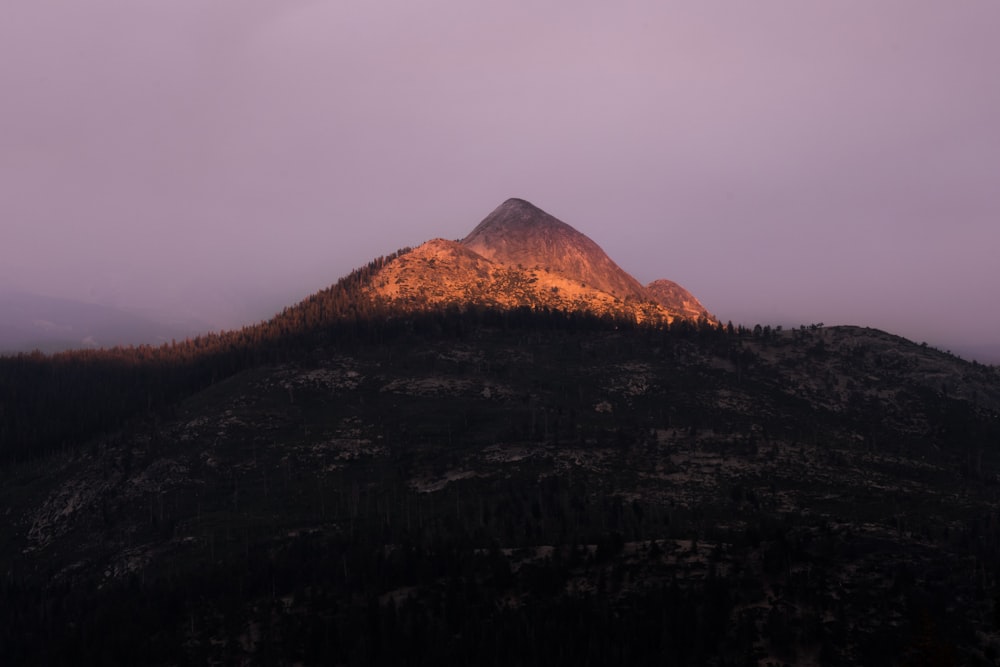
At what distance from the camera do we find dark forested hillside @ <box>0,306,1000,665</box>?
102 meters

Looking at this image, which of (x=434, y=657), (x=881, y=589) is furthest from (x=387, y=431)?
(x=881, y=589)

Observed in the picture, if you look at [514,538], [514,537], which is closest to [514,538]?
[514,538]

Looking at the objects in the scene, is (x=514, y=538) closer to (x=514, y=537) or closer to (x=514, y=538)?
(x=514, y=538)

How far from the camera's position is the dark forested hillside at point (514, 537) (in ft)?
334

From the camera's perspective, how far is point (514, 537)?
135 meters

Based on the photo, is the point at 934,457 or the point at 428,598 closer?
the point at 428,598

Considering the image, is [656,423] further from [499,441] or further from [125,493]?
[125,493]

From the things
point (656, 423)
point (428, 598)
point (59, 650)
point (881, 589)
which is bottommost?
point (59, 650)

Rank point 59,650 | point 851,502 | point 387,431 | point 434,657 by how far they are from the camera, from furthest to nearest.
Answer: point 387,431 < point 851,502 < point 59,650 < point 434,657

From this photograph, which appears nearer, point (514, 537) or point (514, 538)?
point (514, 538)

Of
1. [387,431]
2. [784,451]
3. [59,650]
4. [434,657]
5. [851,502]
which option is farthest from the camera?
[387,431]

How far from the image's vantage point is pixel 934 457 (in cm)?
17562

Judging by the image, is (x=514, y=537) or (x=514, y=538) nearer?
(x=514, y=538)

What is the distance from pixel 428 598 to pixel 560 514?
1428 inches
